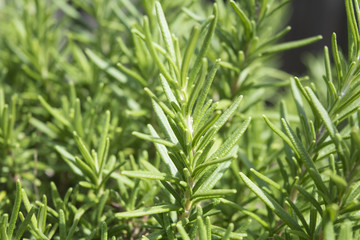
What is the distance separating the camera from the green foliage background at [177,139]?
1.17 ft

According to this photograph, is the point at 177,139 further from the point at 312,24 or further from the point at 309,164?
the point at 312,24

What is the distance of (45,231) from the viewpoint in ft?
1.28

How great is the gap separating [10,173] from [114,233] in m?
0.21

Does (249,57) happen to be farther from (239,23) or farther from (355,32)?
(355,32)

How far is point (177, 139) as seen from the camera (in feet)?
1.24

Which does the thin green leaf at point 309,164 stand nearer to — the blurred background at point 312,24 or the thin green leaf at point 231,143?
the thin green leaf at point 231,143

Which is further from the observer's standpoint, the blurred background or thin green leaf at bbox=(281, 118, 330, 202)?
the blurred background

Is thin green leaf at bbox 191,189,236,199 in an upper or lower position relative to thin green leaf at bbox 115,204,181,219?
upper

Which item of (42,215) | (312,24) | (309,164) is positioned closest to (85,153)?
(42,215)

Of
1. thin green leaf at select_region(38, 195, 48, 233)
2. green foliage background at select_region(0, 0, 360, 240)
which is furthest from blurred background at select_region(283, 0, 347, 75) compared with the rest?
thin green leaf at select_region(38, 195, 48, 233)

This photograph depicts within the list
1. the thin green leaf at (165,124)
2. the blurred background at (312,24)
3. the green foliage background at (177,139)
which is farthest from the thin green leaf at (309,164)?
the blurred background at (312,24)

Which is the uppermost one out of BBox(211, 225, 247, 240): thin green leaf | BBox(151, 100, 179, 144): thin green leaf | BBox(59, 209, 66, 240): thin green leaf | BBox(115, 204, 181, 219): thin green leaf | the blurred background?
the blurred background

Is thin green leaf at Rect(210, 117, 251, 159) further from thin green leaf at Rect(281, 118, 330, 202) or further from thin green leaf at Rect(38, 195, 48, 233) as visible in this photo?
thin green leaf at Rect(38, 195, 48, 233)

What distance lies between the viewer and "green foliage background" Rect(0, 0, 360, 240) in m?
0.36
